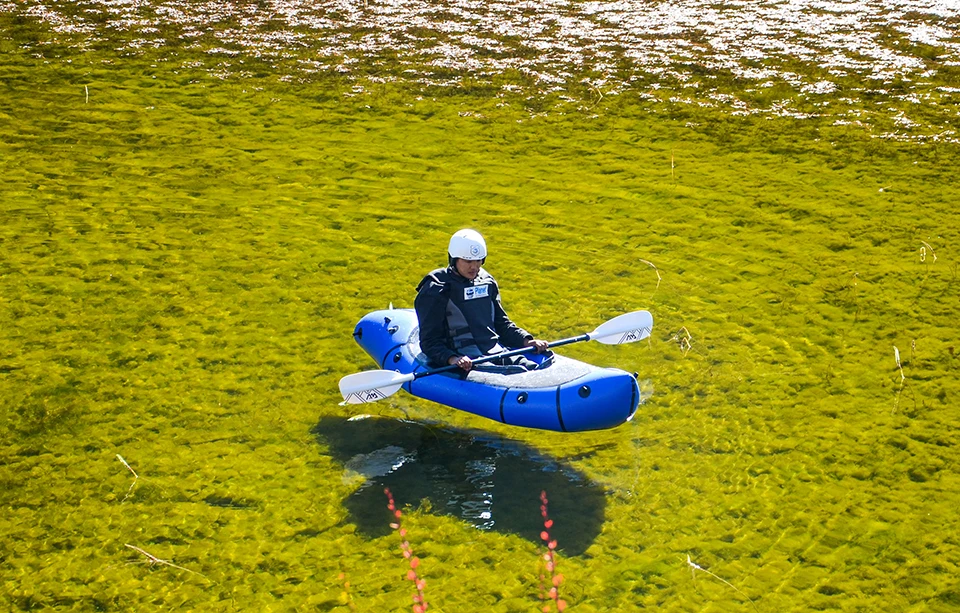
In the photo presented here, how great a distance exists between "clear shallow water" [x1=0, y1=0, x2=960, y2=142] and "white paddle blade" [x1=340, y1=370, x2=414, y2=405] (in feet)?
21.0

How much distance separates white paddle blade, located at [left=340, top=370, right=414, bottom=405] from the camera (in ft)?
19.2

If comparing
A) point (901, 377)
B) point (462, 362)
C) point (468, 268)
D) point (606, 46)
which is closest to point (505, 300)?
point (468, 268)

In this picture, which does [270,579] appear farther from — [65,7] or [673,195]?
[65,7]

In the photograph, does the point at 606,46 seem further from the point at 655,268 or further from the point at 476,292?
the point at 476,292

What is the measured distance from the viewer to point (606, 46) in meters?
13.4

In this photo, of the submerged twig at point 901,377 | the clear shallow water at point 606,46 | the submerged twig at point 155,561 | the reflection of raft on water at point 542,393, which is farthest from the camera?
the clear shallow water at point 606,46

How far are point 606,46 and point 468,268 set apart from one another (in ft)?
27.0

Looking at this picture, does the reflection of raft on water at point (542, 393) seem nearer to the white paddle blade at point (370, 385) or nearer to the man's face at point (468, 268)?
the white paddle blade at point (370, 385)

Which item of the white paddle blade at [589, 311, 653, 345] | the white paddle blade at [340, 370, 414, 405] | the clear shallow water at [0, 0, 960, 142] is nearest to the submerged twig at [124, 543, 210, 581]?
the white paddle blade at [340, 370, 414, 405]

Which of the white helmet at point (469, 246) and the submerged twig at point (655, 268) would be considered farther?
the submerged twig at point (655, 268)

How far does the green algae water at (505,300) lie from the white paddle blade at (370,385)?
0.29 m

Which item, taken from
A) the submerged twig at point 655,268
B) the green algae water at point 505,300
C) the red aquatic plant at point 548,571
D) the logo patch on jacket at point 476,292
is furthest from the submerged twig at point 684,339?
the red aquatic plant at point 548,571

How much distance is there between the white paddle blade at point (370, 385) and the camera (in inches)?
230

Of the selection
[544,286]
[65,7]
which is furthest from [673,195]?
[65,7]
